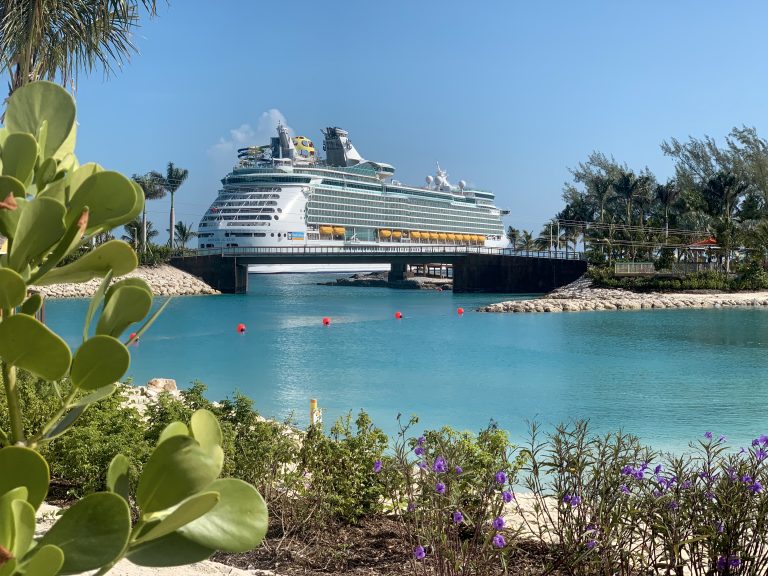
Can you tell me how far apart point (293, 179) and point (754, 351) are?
4651 cm

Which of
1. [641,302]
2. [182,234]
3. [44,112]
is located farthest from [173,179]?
[44,112]

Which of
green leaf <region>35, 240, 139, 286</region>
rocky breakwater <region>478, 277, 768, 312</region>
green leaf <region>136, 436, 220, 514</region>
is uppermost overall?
green leaf <region>35, 240, 139, 286</region>

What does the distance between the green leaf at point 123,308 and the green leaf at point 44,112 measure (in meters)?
0.24

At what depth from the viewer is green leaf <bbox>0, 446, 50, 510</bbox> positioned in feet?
2.46

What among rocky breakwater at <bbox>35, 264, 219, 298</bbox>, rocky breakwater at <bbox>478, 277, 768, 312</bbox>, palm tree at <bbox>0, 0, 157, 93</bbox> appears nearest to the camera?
palm tree at <bbox>0, 0, 157, 93</bbox>

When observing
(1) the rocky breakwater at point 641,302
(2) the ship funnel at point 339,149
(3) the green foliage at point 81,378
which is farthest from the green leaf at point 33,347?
(2) the ship funnel at point 339,149

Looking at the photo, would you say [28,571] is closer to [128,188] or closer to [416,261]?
[128,188]

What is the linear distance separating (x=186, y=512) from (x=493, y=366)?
14863mm

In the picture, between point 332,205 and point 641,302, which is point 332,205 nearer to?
point 332,205

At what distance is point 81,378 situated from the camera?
834 millimetres

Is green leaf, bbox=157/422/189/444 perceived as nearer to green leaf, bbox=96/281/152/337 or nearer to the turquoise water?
green leaf, bbox=96/281/152/337

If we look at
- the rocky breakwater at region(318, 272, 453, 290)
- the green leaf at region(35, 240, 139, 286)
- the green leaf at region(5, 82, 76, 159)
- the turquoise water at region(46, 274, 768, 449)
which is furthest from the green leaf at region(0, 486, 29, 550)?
the rocky breakwater at region(318, 272, 453, 290)

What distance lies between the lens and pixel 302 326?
80.7ft


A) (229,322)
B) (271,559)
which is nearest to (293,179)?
(229,322)
